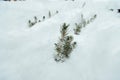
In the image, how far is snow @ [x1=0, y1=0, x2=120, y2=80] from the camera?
2.75m

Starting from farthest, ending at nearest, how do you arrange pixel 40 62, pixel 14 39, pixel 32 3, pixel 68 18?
pixel 32 3
pixel 68 18
pixel 14 39
pixel 40 62

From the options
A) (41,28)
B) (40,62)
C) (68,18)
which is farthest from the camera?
(68,18)

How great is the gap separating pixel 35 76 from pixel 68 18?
193 cm

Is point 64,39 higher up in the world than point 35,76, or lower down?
higher up

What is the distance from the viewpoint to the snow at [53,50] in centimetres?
275

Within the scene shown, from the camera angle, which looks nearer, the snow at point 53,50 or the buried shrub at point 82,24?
the snow at point 53,50

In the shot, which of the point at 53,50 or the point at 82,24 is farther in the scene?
the point at 82,24

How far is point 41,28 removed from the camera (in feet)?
12.6

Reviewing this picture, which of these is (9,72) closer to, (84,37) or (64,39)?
(64,39)

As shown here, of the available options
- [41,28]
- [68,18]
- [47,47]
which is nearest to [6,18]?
[41,28]

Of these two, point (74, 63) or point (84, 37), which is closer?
point (74, 63)

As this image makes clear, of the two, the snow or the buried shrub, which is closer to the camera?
the snow

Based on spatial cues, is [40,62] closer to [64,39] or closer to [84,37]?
[64,39]

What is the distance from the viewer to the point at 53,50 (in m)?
3.20
